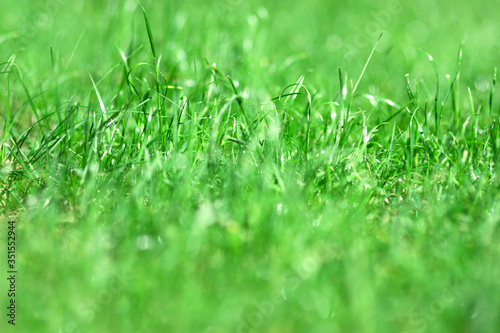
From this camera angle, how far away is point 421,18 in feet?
18.8

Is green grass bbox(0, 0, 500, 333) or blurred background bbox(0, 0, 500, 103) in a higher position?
blurred background bbox(0, 0, 500, 103)

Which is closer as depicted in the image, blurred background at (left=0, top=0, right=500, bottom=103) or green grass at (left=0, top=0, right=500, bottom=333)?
green grass at (left=0, top=0, right=500, bottom=333)

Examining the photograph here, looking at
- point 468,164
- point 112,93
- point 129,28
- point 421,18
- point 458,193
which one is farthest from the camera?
point 421,18

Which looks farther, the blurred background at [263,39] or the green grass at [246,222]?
the blurred background at [263,39]

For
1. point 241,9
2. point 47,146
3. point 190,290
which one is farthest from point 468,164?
point 241,9

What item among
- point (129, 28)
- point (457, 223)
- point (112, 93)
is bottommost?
point (457, 223)

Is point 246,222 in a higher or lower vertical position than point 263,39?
lower

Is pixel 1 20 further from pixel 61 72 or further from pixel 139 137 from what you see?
pixel 139 137

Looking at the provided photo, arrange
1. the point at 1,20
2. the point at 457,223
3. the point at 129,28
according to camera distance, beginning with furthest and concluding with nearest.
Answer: the point at 1,20 < the point at 129,28 < the point at 457,223

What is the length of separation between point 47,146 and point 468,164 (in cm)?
180

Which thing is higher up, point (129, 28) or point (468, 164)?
point (129, 28)

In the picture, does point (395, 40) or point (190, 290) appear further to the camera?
point (395, 40)

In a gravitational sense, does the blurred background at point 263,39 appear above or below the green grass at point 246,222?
above

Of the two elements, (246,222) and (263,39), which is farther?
(263,39)
